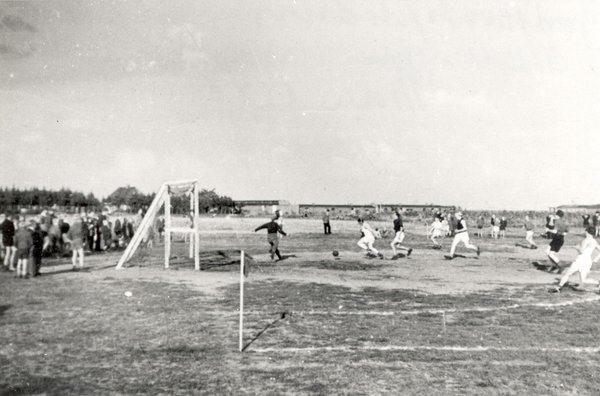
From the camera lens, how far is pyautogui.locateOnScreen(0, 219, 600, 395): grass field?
7.10 m

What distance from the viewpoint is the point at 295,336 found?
9602 millimetres

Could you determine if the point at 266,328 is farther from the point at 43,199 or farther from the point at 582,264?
the point at 43,199

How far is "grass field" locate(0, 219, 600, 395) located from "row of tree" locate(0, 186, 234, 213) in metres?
6.09

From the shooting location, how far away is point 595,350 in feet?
29.0

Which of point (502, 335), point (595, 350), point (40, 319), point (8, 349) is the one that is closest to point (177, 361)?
point (8, 349)

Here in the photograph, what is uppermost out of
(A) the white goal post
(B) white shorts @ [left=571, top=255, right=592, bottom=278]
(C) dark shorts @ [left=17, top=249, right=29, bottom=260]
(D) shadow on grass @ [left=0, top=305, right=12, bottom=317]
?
(A) the white goal post

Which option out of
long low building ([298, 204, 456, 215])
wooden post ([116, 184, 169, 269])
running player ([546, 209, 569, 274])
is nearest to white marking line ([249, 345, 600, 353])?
running player ([546, 209, 569, 274])

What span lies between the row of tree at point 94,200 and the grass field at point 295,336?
609cm

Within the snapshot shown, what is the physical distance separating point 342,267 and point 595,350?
12506 mm

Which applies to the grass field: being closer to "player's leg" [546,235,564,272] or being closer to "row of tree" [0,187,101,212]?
"player's leg" [546,235,564,272]

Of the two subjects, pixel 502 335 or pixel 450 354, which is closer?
pixel 450 354

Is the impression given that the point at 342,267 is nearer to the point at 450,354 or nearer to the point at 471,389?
the point at 450,354

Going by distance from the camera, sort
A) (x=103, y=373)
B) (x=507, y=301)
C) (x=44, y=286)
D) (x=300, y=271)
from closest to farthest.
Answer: (x=103, y=373) → (x=507, y=301) → (x=44, y=286) → (x=300, y=271)

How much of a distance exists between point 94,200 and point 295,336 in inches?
2945
